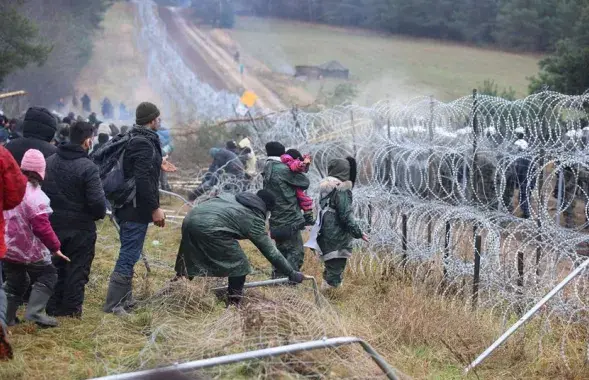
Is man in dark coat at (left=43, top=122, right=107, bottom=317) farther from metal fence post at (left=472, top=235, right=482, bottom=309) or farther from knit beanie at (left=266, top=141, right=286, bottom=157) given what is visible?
metal fence post at (left=472, top=235, right=482, bottom=309)

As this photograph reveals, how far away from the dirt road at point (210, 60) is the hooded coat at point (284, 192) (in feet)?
89.8

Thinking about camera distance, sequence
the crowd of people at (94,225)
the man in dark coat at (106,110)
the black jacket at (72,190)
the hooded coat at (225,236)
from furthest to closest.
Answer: the man in dark coat at (106,110) < the hooded coat at (225,236) < the black jacket at (72,190) < the crowd of people at (94,225)

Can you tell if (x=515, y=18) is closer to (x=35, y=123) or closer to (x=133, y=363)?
(x=35, y=123)

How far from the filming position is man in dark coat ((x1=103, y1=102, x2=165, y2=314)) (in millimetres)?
5594

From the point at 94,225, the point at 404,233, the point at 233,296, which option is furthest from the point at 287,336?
the point at 404,233

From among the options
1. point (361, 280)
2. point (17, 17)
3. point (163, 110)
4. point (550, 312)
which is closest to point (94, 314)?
point (361, 280)

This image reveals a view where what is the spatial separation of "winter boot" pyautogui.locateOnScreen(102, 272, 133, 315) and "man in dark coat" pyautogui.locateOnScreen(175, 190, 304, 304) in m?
0.50

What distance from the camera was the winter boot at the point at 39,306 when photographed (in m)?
5.11

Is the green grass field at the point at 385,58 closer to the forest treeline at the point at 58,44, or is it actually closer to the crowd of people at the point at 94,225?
the forest treeline at the point at 58,44

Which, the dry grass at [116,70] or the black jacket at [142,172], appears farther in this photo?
the dry grass at [116,70]

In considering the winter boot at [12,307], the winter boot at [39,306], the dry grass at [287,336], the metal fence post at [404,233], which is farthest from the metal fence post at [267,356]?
the metal fence post at [404,233]

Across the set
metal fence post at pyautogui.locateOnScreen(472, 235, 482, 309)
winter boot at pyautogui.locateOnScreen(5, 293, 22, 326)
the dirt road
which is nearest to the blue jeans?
winter boot at pyautogui.locateOnScreen(5, 293, 22, 326)

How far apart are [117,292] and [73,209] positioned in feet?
2.49

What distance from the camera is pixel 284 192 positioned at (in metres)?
7.09
